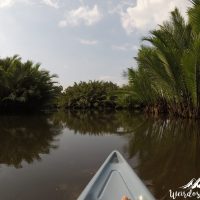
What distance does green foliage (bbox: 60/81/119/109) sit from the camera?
27.4 metres

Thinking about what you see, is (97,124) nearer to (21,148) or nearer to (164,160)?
(21,148)

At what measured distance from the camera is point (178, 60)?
11.1 m

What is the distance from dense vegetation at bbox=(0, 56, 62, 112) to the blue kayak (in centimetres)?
1416

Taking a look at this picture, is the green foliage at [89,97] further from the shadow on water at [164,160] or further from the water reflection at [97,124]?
the shadow on water at [164,160]

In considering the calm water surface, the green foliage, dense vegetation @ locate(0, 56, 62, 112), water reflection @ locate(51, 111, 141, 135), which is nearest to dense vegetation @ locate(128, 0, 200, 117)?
water reflection @ locate(51, 111, 141, 135)

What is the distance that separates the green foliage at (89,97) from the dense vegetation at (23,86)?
7.88 m

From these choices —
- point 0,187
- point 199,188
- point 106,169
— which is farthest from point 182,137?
point 0,187

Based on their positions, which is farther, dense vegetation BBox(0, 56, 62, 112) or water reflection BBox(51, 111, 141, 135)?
dense vegetation BBox(0, 56, 62, 112)

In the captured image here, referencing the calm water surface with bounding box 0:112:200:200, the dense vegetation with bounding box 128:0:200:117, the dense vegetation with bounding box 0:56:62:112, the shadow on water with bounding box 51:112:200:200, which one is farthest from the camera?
the dense vegetation with bounding box 0:56:62:112

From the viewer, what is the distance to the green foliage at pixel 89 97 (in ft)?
89.9

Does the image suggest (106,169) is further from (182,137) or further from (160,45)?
(160,45)

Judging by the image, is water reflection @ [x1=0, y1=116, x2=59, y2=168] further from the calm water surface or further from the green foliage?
the green foliage

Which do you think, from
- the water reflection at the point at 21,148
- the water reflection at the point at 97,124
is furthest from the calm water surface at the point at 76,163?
the water reflection at the point at 97,124

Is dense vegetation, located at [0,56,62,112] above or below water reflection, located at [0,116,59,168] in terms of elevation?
above
